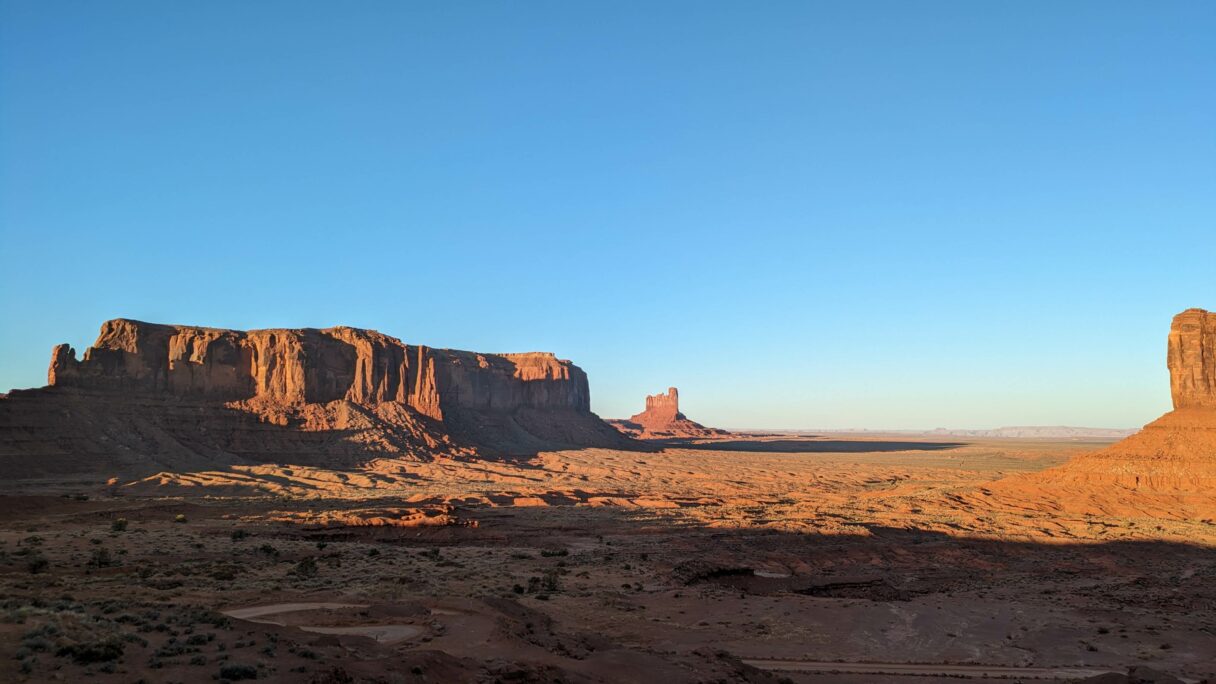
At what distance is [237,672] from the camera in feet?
31.8

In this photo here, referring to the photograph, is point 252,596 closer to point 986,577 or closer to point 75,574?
point 75,574

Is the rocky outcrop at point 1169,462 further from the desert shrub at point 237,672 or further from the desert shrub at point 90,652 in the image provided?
the desert shrub at point 90,652

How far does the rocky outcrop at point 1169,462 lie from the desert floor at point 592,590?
320 cm

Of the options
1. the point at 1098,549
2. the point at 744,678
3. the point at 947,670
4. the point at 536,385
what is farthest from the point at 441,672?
the point at 536,385

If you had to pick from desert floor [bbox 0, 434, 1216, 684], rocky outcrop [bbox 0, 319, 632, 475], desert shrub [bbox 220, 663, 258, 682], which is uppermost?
rocky outcrop [bbox 0, 319, 632, 475]

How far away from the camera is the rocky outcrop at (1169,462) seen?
1604 inches

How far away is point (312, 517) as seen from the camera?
123ft

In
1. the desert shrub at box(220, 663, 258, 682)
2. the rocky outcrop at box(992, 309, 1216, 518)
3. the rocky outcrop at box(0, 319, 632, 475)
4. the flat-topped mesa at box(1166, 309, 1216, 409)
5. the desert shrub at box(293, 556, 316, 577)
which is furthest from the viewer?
the rocky outcrop at box(0, 319, 632, 475)

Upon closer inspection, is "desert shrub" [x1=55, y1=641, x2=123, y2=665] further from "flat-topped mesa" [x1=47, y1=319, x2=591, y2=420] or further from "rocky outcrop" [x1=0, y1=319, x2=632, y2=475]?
"flat-topped mesa" [x1=47, y1=319, x2=591, y2=420]

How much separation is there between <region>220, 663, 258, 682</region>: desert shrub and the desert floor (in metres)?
0.03

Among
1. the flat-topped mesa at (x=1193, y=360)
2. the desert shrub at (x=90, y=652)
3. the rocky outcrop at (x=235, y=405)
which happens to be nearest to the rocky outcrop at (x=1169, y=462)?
the flat-topped mesa at (x=1193, y=360)

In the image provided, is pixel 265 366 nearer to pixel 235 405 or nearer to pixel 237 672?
pixel 235 405

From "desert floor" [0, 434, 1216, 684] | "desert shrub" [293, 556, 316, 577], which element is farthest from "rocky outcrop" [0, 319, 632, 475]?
"desert shrub" [293, 556, 316, 577]

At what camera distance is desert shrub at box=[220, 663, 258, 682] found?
965 cm
